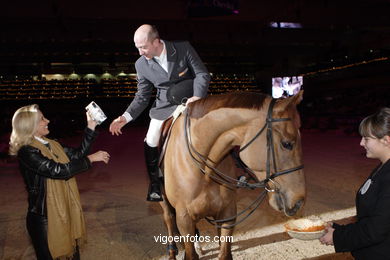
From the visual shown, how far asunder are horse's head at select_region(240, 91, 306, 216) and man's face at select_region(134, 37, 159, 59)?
3.41 ft

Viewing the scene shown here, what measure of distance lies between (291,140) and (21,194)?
5712 mm

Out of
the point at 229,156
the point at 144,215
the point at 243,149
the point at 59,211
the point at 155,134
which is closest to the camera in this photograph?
the point at 243,149

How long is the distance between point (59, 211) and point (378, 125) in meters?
2.07

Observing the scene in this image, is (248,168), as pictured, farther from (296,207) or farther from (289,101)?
(289,101)

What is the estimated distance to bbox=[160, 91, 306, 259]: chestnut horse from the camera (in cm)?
174

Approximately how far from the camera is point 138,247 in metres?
3.43

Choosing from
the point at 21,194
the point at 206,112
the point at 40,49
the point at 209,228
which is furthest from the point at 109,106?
the point at 206,112

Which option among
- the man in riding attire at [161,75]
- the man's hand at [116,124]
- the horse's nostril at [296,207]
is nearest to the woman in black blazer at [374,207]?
the horse's nostril at [296,207]

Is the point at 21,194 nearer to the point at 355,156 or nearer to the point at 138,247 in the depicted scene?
the point at 138,247

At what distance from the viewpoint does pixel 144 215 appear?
14.6 ft

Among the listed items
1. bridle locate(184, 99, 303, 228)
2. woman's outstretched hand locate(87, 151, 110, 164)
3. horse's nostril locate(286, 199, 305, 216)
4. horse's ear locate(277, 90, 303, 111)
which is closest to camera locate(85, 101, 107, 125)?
woman's outstretched hand locate(87, 151, 110, 164)

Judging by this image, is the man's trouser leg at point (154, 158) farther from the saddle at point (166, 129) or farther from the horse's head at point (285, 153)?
the horse's head at point (285, 153)

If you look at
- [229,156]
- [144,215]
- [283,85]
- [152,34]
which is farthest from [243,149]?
[283,85]

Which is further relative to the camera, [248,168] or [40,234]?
[40,234]
